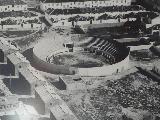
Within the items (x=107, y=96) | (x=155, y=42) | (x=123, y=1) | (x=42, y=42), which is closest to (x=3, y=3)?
(x=42, y=42)

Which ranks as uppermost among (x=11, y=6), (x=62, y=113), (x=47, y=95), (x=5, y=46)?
(x=11, y=6)

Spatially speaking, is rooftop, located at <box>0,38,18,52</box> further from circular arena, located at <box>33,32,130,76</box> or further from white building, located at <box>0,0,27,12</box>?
white building, located at <box>0,0,27,12</box>

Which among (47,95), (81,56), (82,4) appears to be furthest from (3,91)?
(82,4)

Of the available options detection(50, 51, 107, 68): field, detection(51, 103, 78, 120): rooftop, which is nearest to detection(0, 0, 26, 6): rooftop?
detection(50, 51, 107, 68): field

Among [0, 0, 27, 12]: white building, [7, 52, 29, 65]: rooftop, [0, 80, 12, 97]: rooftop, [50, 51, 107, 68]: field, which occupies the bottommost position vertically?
[0, 80, 12, 97]: rooftop

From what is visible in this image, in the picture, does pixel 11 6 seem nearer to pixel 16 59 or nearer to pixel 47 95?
pixel 16 59
